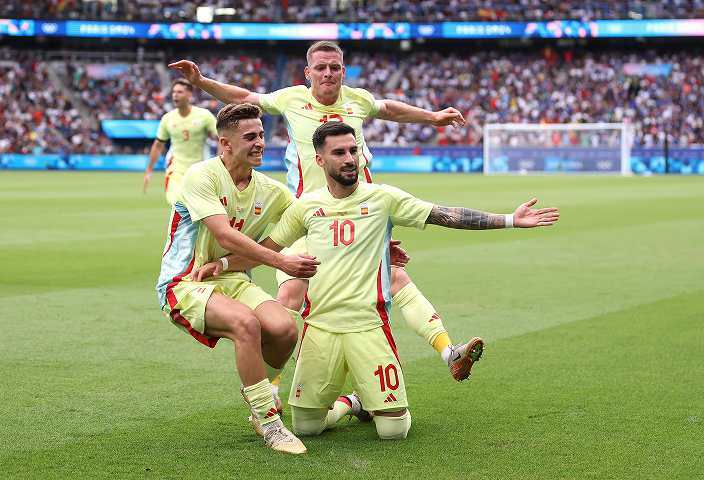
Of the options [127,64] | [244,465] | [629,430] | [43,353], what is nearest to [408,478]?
[244,465]

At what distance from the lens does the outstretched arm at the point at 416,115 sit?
800 centimetres

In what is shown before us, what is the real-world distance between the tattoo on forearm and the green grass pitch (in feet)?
3.62

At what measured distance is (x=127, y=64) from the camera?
59.4 meters

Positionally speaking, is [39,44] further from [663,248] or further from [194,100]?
[663,248]

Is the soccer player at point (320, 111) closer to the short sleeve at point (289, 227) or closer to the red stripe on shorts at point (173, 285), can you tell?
the short sleeve at point (289, 227)

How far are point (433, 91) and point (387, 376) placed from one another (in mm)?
50387

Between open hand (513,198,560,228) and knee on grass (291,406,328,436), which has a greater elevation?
open hand (513,198,560,228)

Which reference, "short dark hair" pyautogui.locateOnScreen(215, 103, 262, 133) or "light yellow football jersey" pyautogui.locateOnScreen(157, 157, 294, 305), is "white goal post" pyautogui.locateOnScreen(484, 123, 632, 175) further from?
"short dark hair" pyautogui.locateOnScreen(215, 103, 262, 133)

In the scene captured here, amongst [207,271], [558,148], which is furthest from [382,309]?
[558,148]

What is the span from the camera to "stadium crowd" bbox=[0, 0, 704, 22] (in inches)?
2128

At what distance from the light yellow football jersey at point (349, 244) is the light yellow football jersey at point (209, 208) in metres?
0.15

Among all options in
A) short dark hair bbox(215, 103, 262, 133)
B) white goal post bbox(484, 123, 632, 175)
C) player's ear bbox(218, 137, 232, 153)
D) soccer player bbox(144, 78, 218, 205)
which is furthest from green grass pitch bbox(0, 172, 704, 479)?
white goal post bbox(484, 123, 632, 175)

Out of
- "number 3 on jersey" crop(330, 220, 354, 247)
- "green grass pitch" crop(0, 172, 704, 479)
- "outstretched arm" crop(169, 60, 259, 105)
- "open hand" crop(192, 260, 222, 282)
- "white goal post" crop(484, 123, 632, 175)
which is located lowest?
"white goal post" crop(484, 123, 632, 175)

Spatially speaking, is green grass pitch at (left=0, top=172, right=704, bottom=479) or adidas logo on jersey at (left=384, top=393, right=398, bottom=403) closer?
green grass pitch at (left=0, top=172, right=704, bottom=479)
